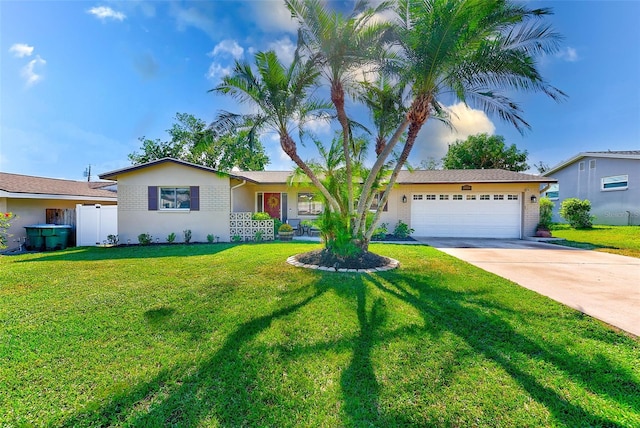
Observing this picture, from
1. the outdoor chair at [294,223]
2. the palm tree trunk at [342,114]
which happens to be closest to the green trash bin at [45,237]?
the outdoor chair at [294,223]

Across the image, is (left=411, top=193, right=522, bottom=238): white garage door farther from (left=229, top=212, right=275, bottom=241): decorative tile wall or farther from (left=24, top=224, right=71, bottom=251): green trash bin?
(left=24, top=224, right=71, bottom=251): green trash bin

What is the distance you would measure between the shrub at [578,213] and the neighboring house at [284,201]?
13.9 ft

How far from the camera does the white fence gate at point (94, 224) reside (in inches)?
502

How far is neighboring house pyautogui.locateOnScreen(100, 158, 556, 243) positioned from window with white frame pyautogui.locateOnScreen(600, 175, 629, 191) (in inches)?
303

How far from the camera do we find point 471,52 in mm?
6668

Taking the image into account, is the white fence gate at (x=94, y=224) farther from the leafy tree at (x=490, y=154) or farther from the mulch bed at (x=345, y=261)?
the leafy tree at (x=490, y=154)

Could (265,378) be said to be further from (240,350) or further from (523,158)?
(523,158)

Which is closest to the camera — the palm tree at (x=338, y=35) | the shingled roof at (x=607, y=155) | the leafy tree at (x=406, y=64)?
the leafy tree at (x=406, y=64)

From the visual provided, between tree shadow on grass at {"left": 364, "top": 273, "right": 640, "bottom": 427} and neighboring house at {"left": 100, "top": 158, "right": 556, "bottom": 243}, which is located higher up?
neighboring house at {"left": 100, "top": 158, "right": 556, "bottom": 243}

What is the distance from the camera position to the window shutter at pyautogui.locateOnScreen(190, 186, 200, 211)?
13.0 meters

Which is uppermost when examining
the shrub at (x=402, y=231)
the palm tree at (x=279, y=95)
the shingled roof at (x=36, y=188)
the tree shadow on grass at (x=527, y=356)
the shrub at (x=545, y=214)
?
the palm tree at (x=279, y=95)

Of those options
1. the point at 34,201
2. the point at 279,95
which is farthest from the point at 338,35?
the point at 34,201

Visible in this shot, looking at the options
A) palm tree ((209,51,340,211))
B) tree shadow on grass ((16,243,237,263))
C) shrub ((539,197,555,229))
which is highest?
palm tree ((209,51,340,211))

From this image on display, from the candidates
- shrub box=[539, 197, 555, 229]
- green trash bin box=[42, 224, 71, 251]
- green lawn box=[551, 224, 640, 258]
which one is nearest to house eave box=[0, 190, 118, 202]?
green trash bin box=[42, 224, 71, 251]
